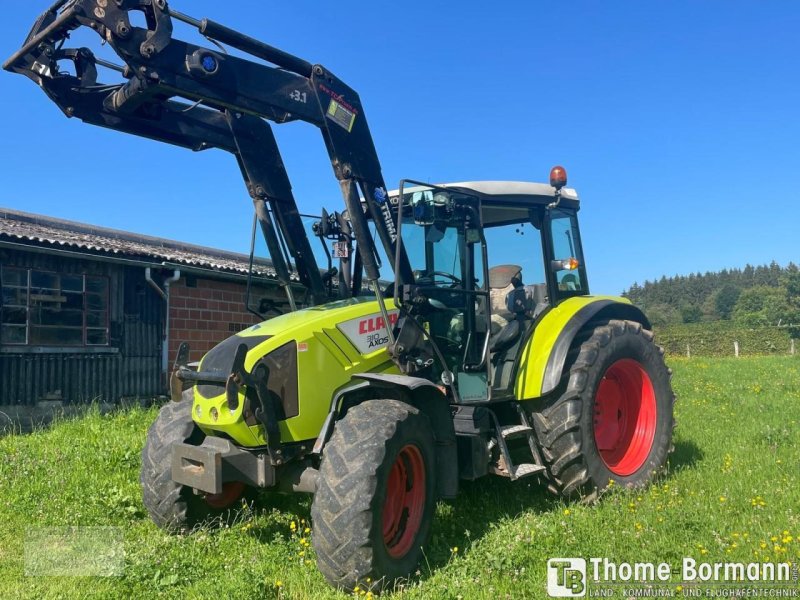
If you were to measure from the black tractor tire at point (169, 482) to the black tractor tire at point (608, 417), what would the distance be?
2599mm

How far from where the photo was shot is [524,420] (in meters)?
5.18

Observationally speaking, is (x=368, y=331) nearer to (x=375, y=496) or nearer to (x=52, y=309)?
(x=375, y=496)

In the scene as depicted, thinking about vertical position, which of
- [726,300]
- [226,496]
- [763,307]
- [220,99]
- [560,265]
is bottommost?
[226,496]

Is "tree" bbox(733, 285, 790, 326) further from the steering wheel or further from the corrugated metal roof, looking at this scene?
the steering wheel

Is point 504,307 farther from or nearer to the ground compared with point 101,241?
nearer to the ground

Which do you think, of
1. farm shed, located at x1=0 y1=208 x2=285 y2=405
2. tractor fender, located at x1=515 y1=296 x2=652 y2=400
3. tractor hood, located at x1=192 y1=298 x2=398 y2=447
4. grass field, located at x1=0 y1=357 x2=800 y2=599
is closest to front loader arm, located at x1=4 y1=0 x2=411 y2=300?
tractor hood, located at x1=192 y1=298 x2=398 y2=447

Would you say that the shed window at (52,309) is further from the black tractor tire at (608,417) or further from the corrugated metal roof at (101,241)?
the black tractor tire at (608,417)

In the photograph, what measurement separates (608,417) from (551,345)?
1.29m

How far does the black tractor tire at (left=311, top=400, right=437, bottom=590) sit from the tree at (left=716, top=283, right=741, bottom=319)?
113m

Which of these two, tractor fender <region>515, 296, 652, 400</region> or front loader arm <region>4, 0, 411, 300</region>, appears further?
tractor fender <region>515, 296, 652, 400</region>

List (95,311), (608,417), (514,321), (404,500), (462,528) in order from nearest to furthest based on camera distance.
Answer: (404,500), (462,528), (514,321), (608,417), (95,311)

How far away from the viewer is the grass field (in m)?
3.90

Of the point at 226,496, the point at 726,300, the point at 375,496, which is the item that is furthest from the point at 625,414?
the point at 726,300

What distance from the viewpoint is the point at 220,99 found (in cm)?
412
